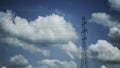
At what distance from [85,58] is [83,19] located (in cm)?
1035

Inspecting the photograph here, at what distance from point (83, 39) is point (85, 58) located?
214 inches

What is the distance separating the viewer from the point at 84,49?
5997 cm

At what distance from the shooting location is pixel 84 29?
61500mm

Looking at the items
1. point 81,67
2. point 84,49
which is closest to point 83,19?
point 84,49

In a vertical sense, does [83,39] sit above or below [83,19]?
below

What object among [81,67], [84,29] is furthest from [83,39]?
[81,67]

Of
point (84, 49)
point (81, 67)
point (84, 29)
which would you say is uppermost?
point (84, 29)

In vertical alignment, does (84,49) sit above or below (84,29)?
below

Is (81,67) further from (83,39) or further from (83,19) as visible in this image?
(83,19)

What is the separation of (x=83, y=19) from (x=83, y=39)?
206 inches

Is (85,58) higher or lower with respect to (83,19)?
lower

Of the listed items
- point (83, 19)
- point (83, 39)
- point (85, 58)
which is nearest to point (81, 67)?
point (85, 58)

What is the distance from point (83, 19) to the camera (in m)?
61.7

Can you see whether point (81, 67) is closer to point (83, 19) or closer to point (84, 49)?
point (84, 49)
